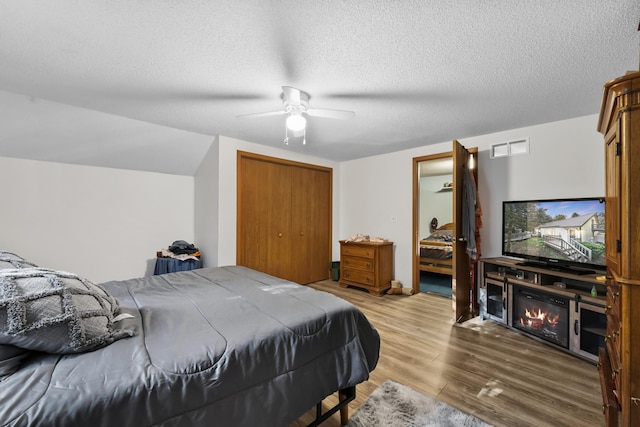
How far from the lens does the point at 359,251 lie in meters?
4.32

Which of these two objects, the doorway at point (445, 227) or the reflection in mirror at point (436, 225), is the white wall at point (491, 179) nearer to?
the doorway at point (445, 227)

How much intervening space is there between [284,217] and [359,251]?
1.35m

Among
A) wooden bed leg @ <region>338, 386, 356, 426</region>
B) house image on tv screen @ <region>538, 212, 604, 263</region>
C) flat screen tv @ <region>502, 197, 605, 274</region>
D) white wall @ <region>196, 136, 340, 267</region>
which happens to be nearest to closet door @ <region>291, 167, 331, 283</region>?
white wall @ <region>196, 136, 340, 267</region>

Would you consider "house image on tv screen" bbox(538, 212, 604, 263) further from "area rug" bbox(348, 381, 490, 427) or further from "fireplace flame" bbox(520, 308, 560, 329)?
"area rug" bbox(348, 381, 490, 427)

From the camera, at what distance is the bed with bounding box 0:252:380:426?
2.67 feet

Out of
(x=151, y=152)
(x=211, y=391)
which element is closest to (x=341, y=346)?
(x=211, y=391)

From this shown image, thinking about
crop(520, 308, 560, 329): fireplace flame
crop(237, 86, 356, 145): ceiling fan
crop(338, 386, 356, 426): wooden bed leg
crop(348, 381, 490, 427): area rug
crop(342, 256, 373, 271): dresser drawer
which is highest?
crop(237, 86, 356, 145): ceiling fan

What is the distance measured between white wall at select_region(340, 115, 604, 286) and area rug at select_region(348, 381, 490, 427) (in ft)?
7.77

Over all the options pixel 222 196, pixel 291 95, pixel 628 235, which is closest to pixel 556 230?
pixel 628 235

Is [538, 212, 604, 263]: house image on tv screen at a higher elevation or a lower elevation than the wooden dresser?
higher

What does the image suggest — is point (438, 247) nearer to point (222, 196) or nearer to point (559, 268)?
point (559, 268)

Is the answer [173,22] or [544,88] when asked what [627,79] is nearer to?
[544,88]

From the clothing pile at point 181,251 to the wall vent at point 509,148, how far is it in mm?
4239

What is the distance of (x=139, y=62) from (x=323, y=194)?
345 centimetres
